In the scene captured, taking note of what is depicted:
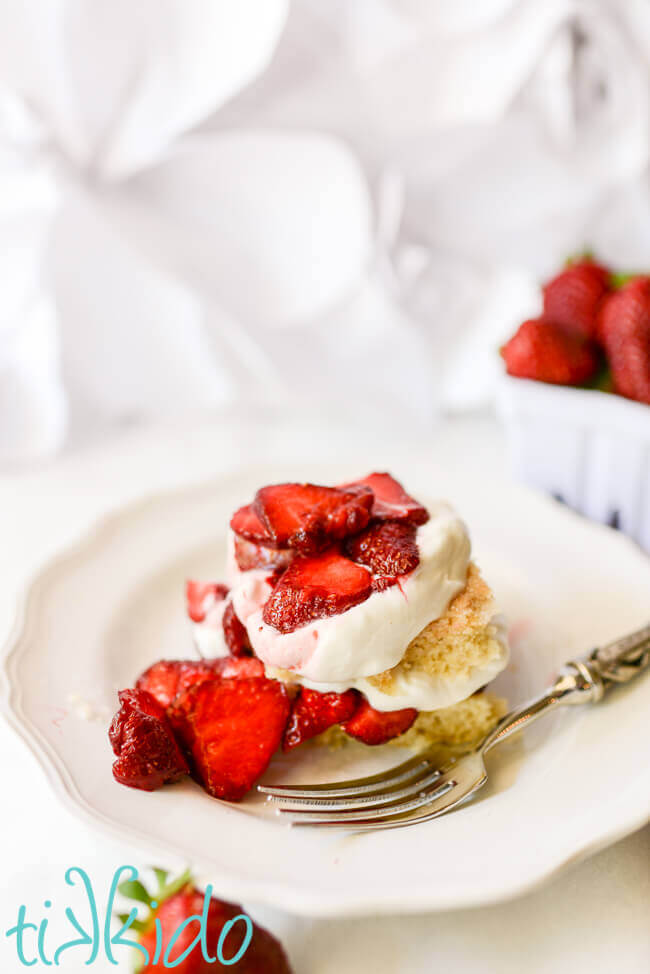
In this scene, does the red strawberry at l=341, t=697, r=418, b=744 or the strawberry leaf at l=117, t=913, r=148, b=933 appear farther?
the red strawberry at l=341, t=697, r=418, b=744

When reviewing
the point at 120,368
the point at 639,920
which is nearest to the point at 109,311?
the point at 120,368

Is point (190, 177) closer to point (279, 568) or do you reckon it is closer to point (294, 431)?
point (294, 431)

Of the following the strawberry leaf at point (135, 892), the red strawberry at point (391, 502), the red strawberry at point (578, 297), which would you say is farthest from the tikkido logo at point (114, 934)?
the red strawberry at point (578, 297)

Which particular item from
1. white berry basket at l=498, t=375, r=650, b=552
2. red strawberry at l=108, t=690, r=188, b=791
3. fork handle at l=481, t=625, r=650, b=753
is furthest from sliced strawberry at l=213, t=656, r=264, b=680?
white berry basket at l=498, t=375, r=650, b=552

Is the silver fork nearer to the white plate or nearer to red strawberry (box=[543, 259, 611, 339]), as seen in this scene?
the white plate

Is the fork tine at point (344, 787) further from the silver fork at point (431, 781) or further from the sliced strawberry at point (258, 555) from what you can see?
the sliced strawberry at point (258, 555)
